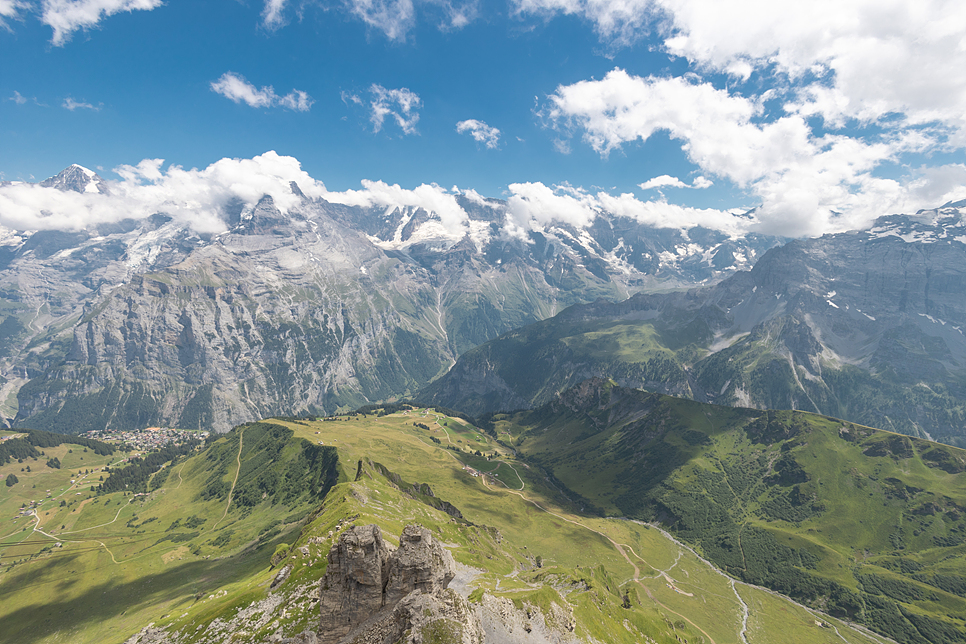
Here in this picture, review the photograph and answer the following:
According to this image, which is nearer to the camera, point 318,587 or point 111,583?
point 318,587

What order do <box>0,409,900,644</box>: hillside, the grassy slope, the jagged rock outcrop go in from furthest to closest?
the grassy slope, <box>0,409,900,644</box>: hillside, the jagged rock outcrop

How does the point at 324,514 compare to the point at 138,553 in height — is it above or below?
above

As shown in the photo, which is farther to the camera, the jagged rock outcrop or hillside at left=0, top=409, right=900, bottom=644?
hillside at left=0, top=409, right=900, bottom=644

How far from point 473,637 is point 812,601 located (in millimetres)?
242339

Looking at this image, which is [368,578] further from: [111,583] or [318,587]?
[111,583]

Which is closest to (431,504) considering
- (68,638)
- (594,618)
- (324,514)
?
(324,514)

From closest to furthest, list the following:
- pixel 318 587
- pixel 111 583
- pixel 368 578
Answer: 1. pixel 368 578
2. pixel 318 587
3. pixel 111 583

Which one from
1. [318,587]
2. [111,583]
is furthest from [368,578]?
[111,583]

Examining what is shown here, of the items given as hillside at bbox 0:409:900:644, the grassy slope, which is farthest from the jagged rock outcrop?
the grassy slope

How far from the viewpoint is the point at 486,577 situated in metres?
113

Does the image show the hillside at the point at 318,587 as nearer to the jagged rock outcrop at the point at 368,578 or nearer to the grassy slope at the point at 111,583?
the grassy slope at the point at 111,583

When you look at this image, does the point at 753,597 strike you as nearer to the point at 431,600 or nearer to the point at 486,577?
the point at 486,577

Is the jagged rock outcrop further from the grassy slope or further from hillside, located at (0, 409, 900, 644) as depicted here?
the grassy slope

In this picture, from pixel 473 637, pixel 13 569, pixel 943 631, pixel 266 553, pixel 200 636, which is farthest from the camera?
pixel 13 569
